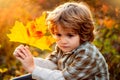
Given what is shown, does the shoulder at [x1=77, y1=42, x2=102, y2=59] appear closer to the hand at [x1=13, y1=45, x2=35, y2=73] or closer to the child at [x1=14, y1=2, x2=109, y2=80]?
the child at [x1=14, y1=2, x2=109, y2=80]

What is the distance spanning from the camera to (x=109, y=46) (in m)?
4.68

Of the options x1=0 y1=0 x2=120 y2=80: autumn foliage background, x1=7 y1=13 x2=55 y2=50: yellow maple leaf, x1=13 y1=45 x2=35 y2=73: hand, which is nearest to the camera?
x1=13 y1=45 x2=35 y2=73: hand

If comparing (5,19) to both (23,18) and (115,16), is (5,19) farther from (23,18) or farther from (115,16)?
(115,16)

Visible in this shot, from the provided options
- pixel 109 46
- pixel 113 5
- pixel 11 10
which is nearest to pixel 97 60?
pixel 109 46

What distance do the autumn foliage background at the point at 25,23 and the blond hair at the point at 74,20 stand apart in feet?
4.57

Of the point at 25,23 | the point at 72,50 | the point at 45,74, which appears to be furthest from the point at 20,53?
the point at 25,23

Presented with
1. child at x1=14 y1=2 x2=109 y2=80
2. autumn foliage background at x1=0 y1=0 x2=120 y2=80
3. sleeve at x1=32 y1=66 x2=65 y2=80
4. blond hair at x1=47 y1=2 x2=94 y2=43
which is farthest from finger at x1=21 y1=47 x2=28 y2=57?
autumn foliage background at x1=0 y1=0 x2=120 y2=80

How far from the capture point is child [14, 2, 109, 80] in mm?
2990

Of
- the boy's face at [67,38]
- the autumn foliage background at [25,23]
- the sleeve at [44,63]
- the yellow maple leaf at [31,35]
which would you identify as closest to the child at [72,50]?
the boy's face at [67,38]

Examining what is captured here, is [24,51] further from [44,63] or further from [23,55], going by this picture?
[44,63]

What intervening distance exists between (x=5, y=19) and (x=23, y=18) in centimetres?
17

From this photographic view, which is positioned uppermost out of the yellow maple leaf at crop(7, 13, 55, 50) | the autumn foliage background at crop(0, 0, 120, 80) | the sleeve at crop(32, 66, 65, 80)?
the autumn foliage background at crop(0, 0, 120, 80)

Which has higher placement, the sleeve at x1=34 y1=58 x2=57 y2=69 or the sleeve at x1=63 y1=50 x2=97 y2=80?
the sleeve at x1=34 y1=58 x2=57 y2=69

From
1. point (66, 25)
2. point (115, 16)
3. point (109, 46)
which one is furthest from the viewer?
point (115, 16)
